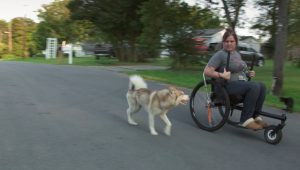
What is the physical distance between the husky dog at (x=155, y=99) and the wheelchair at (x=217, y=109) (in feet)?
2.40

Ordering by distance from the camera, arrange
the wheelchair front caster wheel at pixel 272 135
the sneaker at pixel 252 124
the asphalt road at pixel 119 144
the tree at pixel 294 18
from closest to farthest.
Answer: the asphalt road at pixel 119 144 → the wheelchair front caster wheel at pixel 272 135 → the sneaker at pixel 252 124 → the tree at pixel 294 18

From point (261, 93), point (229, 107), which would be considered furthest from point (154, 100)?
point (261, 93)

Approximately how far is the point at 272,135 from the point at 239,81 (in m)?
1.12

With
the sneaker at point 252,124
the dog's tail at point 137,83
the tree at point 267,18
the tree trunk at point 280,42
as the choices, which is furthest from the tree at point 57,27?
the sneaker at point 252,124

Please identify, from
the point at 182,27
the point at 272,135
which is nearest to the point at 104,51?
the point at 182,27

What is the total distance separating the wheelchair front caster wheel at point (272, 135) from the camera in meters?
7.55

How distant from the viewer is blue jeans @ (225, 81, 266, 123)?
26.0ft

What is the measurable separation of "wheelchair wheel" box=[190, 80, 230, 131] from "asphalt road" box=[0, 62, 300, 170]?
7.3 inches

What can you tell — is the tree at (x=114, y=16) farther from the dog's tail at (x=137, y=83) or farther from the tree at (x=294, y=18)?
the dog's tail at (x=137, y=83)

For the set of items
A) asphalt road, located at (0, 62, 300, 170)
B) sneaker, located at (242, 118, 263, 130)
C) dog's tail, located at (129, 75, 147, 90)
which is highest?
dog's tail, located at (129, 75, 147, 90)

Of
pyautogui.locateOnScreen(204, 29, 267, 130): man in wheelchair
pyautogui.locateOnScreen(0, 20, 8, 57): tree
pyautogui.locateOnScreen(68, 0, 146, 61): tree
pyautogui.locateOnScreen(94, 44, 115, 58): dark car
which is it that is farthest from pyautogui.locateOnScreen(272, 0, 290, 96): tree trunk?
pyautogui.locateOnScreen(0, 20, 8, 57): tree

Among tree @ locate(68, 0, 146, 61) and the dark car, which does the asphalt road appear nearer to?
tree @ locate(68, 0, 146, 61)

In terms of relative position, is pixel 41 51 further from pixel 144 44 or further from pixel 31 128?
pixel 31 128

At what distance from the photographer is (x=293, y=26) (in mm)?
36594
